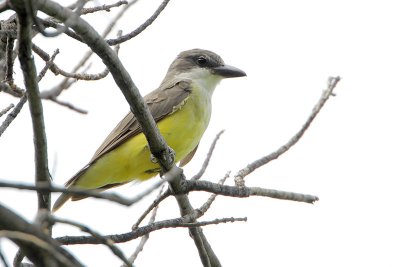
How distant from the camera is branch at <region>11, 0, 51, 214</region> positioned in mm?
2727

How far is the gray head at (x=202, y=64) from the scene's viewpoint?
802cm

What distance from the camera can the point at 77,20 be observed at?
3.12 m

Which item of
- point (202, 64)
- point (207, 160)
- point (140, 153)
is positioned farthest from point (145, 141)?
point (207, 160)

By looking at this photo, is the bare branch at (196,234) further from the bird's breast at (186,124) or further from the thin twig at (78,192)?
the thin twig at (78,192)

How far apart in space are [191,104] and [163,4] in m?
2.76

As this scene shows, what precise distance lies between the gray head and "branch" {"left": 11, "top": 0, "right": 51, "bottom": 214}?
4780 mm

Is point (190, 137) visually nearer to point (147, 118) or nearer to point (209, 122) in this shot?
point (209, 122)

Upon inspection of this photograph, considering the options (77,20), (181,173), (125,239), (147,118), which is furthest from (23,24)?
(181,173)

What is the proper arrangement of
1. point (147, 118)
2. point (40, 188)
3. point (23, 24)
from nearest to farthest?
point (40, 188), point (23, 24), point (147, 118)

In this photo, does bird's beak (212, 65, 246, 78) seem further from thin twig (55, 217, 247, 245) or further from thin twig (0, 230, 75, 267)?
thin twig (0, 230, 75, 267)

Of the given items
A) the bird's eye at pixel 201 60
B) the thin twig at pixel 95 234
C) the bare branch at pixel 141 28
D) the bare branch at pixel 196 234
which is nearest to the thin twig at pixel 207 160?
the bare branch at pixel 196 234

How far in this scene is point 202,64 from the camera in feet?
27.1

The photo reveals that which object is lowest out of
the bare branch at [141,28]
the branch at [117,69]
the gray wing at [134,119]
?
the branch at [117,69]

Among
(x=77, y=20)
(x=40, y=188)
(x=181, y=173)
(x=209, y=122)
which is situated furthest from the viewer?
(x=209, y=122)
